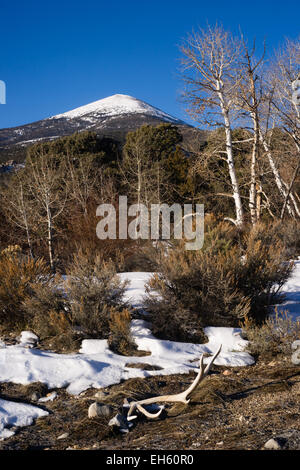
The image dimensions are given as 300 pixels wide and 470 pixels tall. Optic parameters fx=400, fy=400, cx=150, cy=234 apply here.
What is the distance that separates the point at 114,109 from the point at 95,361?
3943 inches

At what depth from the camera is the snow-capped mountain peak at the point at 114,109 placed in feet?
299

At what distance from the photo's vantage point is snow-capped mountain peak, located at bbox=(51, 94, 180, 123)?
91.0 m

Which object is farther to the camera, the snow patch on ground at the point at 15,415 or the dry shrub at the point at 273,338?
the dry shrub at the point at 273,338

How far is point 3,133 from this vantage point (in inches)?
3000

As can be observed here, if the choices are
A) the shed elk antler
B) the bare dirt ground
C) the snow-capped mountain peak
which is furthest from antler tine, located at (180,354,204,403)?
the snow-capped mountain peak

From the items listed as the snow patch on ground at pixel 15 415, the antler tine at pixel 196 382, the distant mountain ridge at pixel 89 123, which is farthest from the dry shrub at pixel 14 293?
the distant mountain ridge at pixel 89 123

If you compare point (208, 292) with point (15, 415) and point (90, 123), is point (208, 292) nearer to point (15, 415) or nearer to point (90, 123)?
point (15, 415)

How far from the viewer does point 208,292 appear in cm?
529

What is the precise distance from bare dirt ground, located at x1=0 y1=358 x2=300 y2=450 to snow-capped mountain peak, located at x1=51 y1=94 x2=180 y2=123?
3278 inches

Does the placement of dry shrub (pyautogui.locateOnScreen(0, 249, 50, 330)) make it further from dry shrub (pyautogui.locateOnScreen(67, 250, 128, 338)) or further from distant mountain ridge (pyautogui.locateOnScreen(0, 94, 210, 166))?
distant mountain ridge (pyautogui.locateOnScreen(0, 94, 210, 166))

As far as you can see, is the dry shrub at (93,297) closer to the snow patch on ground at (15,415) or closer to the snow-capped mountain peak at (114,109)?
the snow patch on ground at (15,415)

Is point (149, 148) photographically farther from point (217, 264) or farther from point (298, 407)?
point (298, 407)

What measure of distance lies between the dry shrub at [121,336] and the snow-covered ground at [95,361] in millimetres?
101

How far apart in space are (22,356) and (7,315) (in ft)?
4.53
